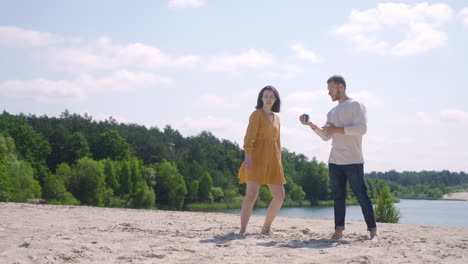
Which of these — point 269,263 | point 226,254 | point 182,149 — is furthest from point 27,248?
point 182,149

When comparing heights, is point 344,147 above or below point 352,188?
above

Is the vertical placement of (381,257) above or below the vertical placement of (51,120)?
below

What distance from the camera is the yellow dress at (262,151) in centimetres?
593

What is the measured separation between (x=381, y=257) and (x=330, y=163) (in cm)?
179

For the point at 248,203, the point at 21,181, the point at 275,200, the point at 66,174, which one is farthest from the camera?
the point at 66,174

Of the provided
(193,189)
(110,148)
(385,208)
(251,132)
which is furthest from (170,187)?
(251,132)

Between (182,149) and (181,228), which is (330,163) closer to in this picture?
(181,228)

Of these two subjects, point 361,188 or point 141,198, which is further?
point 141,198

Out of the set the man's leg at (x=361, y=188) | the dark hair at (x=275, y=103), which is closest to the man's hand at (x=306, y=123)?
the dark hair at (x=275, y=103)

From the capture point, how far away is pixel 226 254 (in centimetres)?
438

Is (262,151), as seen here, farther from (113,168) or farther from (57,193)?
(113,168)

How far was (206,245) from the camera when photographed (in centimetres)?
491

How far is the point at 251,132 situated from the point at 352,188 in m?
1.52

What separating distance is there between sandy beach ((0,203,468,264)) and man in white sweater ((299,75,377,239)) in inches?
14.9
